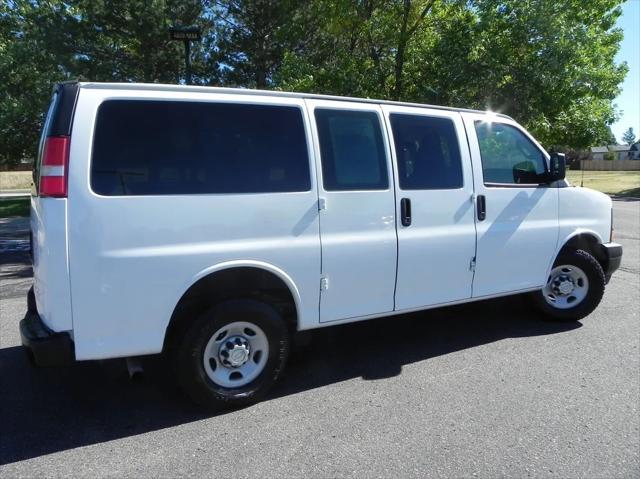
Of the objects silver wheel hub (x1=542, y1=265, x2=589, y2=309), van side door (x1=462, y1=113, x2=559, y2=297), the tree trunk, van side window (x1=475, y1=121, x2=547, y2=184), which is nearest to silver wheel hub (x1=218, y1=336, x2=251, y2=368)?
van side door (x1=462, y1=113, x2=559, y2=297)

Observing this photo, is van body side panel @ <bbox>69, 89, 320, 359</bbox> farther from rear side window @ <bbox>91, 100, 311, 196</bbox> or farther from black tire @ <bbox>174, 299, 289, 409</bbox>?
black tire @ <bbox>174, 299, 289, 409</bbox>

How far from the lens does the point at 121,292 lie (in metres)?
3.16

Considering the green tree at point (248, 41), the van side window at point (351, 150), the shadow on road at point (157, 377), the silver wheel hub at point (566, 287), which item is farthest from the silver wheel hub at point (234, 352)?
the green tree at point (248, 41)

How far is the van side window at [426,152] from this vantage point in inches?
166

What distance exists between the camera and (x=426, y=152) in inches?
173

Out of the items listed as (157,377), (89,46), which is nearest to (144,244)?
(157,377)

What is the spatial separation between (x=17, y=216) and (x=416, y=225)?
15.3 metres

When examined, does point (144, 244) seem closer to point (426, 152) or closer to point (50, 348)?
point (50, 348)

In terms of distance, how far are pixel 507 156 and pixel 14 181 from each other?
3964 cm

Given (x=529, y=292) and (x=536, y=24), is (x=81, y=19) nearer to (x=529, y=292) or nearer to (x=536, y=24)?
(x=536, y=24)

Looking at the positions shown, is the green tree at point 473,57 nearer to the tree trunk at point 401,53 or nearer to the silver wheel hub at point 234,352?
the tree trunk at point 401,53

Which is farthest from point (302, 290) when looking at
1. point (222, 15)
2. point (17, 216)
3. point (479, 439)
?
point (222, 15)

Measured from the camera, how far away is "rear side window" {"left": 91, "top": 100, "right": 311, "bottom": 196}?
3168 mm

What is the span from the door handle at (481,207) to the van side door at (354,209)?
0.94 meters
